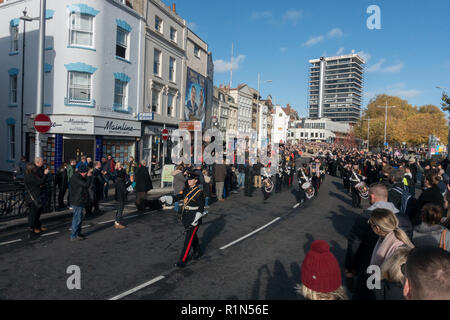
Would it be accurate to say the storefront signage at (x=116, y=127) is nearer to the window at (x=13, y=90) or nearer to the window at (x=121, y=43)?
the window at (x=121, y=43)

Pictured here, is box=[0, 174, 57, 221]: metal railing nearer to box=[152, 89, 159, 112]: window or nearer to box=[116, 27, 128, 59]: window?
box=[116, 27, 128, 59]: window

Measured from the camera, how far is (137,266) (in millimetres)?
6047

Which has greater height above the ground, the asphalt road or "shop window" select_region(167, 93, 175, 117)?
"shop window" select_region(167, 93, 175, 117)

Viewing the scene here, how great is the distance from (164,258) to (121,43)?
58.4 ft

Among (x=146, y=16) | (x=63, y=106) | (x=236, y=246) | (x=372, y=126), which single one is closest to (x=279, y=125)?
(x=372, y=126)

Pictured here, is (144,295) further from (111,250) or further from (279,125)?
(279,125)

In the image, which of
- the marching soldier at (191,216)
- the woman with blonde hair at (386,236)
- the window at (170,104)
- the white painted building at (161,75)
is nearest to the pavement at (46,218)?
the marching soldier at (191,216)

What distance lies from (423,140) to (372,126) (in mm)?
9626

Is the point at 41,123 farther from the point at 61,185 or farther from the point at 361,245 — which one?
the point at 361,245

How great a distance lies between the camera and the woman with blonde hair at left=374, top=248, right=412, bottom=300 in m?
2.44

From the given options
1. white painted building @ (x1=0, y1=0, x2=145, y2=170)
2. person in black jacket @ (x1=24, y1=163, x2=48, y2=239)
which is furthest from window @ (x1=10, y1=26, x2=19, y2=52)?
person in black jacket @ (x1=24, y1=163, x2=48, y2=239)

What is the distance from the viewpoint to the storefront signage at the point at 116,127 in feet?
60.1

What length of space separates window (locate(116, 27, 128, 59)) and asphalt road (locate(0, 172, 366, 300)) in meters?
13.6

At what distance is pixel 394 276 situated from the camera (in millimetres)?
2479
